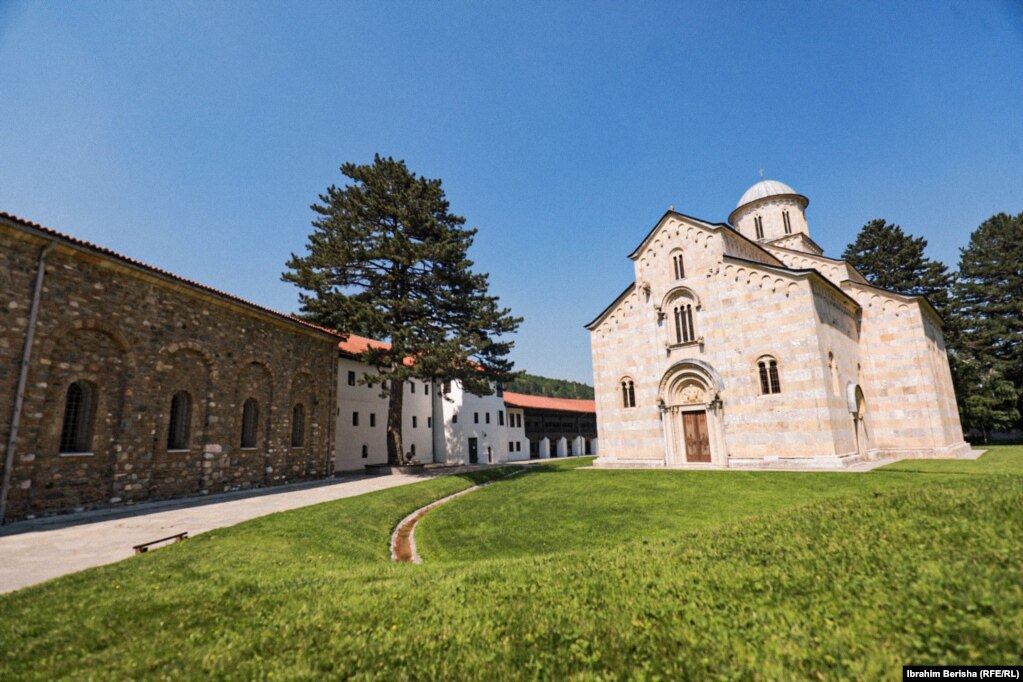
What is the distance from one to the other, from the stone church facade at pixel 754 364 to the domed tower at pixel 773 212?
5.53m

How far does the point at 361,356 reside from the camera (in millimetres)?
25016

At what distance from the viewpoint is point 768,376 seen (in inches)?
873

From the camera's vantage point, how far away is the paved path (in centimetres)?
825

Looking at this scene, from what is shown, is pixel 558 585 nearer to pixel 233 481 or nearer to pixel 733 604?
pixel 733 604

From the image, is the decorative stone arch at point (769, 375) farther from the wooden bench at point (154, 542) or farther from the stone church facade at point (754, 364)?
the wooden bench at point (154, 542)

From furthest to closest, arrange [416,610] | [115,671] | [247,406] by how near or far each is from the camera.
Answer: [247,406] < [416,610] < [115,671]

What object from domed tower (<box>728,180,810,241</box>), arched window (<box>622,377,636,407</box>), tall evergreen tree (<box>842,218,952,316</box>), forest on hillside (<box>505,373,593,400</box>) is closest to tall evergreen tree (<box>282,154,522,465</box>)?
arched window (<box>622,377,636,407</box>)

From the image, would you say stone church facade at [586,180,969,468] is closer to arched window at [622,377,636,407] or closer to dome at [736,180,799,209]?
arched window at [622,377,636,407]

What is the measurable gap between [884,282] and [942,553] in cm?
5016

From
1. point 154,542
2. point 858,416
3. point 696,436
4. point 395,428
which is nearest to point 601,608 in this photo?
point 154,542

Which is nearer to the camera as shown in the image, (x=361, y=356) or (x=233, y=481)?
(x=233, y=481)

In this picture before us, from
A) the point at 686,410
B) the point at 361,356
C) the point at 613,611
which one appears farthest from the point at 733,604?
the point at 361,356

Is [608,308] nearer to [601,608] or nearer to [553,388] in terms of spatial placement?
[601,608]

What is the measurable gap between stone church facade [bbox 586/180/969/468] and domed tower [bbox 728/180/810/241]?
5.53 metres
